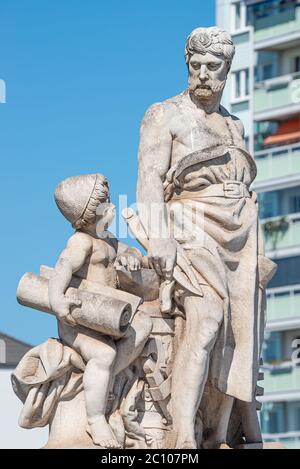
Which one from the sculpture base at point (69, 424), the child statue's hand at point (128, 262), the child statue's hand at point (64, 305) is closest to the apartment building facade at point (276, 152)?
the child statue's hand at point (128, 262)

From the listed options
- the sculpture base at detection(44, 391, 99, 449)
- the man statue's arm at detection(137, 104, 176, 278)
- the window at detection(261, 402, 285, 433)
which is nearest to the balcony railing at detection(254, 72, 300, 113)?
the window at detection(261, 402, 285, 433)

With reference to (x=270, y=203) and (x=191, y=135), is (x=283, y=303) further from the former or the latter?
(x=191, y=135)

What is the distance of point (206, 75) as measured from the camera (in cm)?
1559

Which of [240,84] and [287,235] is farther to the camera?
[240,84]

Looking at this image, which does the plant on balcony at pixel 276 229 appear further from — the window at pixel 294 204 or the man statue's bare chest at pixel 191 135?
the man statue's bare chest at pixel 191 135

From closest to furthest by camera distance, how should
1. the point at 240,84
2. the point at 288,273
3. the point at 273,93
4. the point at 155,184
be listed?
the point at 155,184 → the point at 288,273 → the point at 273,93 → the point at 240,84

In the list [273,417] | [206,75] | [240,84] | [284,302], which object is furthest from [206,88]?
[240,84]

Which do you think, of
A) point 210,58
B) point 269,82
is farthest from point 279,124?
point 210,58

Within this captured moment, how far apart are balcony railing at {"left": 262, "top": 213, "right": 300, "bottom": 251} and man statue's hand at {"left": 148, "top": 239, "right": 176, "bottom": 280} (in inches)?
1344

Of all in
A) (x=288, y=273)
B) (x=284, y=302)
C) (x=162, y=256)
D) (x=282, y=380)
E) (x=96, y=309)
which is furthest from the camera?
(x=288, y=273)

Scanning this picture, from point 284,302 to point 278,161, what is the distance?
397cm

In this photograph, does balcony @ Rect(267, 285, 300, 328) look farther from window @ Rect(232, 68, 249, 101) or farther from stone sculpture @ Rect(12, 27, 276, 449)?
stone sculpture @ Rect(12, 27, 276, 449)

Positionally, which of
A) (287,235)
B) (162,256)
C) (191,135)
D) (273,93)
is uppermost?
(273,93)

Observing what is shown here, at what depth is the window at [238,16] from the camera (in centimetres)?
5347
